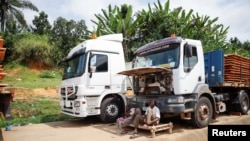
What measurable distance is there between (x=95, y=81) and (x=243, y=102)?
612 cm

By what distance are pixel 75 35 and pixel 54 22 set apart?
13.7 feet

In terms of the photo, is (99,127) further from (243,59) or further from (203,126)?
(243,59)

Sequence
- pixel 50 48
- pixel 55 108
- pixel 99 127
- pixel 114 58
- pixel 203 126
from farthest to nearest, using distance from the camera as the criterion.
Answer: pixel 50 48 → pixel 55 108 → pixel 114 58 → pixel 99 127 → pixel 203 126

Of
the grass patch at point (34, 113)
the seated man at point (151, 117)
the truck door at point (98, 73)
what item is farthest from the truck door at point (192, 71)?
the grass patch at point (34, 113)

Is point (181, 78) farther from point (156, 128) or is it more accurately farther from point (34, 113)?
point (34, 113)

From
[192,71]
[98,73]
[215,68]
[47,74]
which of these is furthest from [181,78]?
[47,74]

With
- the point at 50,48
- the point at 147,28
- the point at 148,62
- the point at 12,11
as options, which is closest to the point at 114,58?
the point at 148,62

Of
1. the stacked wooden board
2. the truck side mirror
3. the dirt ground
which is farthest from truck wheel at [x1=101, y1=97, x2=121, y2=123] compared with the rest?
the stacked wooden board

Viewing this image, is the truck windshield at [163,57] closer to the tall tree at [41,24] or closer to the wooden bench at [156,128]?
the wooden bench at [156,128]

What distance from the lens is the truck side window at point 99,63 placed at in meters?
8.73

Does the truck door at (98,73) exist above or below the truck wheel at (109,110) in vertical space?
above

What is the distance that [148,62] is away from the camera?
27.3 feet

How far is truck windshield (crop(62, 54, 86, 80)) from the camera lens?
28.5ft

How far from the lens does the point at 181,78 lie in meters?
7.37
